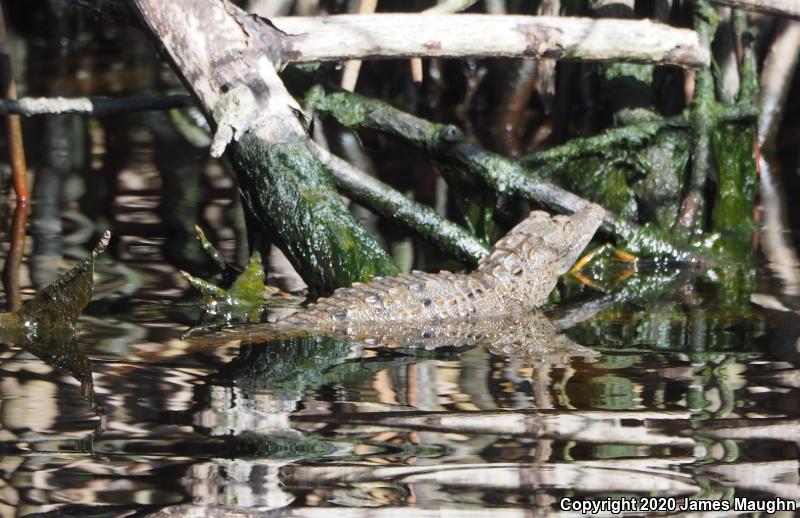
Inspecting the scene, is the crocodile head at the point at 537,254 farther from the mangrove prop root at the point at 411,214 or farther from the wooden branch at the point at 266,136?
the wooden branch at the point at 266,136

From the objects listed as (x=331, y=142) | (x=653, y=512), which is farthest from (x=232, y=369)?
(x=331, y=142)

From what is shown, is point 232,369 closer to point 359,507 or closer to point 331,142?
point 359,507

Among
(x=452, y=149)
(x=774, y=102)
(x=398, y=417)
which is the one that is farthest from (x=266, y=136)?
(x=774, y=102)

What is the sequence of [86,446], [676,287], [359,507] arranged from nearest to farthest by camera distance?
[359,507], [86,446], [676,287]

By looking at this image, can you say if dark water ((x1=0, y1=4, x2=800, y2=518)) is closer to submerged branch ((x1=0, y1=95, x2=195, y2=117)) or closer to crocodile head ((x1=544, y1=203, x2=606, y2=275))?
crocodile head ((x1=544, y1=203, x2=606, y2=275))

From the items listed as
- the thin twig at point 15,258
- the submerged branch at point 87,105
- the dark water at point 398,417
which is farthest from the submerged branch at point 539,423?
the submerged branch at point 87,105

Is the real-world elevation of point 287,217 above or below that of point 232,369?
above

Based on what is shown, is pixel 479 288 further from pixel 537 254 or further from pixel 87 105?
pixel 87 105

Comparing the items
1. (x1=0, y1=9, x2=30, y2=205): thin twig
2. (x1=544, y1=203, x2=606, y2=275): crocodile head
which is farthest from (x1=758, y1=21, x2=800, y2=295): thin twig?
(x1=0, y1=9, x2=30, y2=205): thin twig
